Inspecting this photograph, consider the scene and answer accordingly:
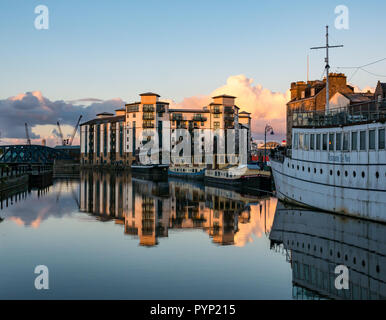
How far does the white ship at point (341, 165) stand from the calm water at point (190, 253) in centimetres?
159

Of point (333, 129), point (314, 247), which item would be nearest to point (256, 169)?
point (333, 129)

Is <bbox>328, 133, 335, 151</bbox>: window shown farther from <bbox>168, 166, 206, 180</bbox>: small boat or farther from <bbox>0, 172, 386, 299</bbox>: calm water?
<bbox>168, 166, 206, 180</bbox>: small boat

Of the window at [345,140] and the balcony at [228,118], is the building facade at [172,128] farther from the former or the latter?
the window at [345,140]

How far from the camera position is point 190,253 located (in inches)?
1124

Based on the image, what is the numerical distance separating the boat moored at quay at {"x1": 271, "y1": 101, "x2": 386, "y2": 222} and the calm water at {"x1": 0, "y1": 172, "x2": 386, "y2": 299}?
1.66m

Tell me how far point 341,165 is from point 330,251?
1259 cm

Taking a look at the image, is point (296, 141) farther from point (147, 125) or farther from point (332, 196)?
point (147, 125)

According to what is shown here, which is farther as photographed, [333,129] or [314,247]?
[333,129]

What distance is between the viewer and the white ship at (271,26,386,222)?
3422 centimetres

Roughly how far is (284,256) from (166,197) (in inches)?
Result: 1553

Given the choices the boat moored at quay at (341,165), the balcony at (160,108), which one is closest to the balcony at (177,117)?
the balcony at (160,108)

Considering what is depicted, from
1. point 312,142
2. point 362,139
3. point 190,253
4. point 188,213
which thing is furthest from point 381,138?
point 188,213
